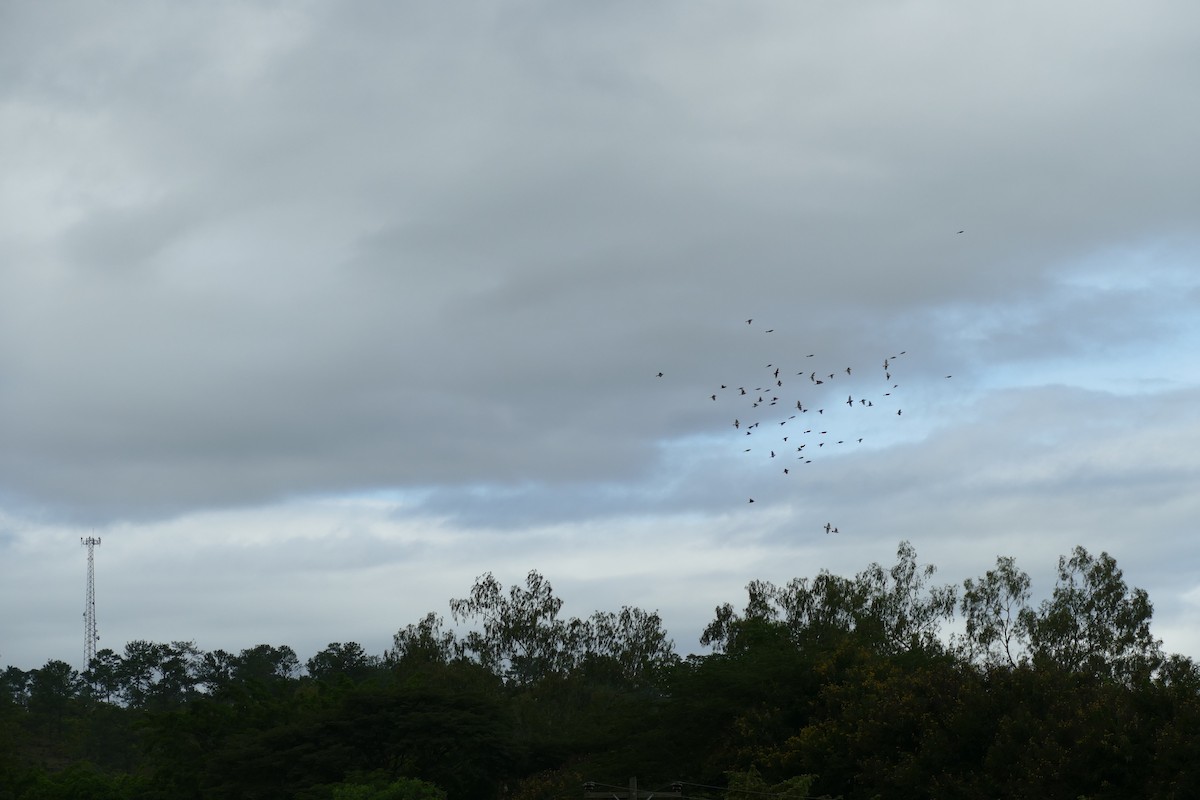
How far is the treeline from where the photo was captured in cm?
3634

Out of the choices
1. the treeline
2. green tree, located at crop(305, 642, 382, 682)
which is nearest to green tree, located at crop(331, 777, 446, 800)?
the treeline

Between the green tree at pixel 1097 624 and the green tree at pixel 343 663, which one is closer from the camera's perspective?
the green tree at pixel 1097 624

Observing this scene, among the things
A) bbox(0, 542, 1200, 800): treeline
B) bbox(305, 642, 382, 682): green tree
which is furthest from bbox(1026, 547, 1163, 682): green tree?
bbox(305, 642, 382, 682): green tree

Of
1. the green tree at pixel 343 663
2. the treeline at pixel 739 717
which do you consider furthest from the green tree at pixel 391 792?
the green tree at pixel 343 663

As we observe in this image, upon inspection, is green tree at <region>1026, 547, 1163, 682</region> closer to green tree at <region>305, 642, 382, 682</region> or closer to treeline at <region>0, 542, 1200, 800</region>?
treeline at <region>0, 542, 1200, 800</region>

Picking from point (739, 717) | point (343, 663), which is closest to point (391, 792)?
point (739, 717)

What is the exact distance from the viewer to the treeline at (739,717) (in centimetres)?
3634

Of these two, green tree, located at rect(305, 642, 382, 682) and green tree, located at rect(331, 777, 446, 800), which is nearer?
green tree, located at rect(331, 777, 446, 800)

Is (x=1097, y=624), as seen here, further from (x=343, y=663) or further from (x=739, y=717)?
(x=343, y=663)

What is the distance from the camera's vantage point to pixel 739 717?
4691cm

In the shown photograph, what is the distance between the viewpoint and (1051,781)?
115ft

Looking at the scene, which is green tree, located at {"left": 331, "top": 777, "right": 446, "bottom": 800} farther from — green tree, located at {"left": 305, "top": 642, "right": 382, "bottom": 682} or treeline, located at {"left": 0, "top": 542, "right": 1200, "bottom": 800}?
green tree, located at {"left": 305, "top": 642, "right": 382, "bottom": 682}

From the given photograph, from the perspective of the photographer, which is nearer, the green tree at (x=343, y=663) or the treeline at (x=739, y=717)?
the treeline at (x=739, y=717)

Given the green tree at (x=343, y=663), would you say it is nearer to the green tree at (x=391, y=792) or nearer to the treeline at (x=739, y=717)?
the treeline at (x=739, y=717)
